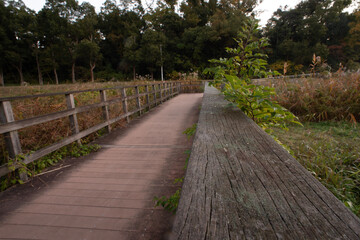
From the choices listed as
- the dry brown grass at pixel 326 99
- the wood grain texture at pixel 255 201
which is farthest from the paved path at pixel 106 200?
the dry brown grass at pixel 326 99

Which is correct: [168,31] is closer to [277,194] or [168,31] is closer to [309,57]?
[309,57]

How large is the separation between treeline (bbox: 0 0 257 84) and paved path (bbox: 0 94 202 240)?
34.5m

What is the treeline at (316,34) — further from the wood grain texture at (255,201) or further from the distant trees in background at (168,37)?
the wood grain texture at (255,201)

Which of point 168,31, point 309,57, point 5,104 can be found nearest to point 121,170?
point 5,104

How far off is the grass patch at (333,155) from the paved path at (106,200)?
1.87 metres

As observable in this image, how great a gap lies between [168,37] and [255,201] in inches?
1783

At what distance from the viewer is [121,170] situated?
2.86m

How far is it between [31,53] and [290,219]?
48.9 m

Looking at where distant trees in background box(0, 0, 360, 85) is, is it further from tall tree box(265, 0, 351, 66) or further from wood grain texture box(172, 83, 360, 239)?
wood grain texture box(172, 83, 360, 239)

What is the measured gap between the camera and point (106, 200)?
84.9 inches

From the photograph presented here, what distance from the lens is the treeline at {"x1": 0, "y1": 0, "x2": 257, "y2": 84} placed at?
35.4 m

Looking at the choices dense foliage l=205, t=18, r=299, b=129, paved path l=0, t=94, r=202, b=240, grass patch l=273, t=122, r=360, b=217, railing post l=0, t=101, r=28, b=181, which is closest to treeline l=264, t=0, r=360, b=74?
grass patch l=273, t=122, r=360, b=217

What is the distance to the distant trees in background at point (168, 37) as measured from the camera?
34.9 meters

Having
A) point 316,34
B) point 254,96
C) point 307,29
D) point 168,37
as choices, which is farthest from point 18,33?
point 316,34
